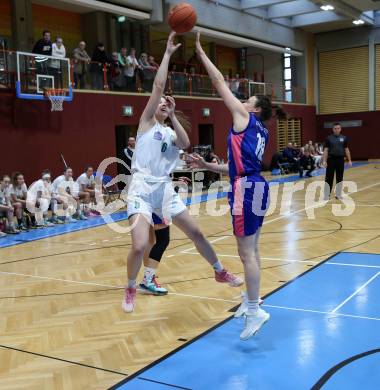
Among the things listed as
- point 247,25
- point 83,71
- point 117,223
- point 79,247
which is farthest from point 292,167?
point 79,247

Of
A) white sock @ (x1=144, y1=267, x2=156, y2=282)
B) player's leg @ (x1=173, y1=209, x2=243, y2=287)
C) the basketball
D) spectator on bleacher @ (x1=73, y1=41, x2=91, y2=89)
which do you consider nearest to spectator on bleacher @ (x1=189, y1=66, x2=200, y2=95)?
spectator on bleacher @ (x1=73, y1=41, x2=91, y2=89)

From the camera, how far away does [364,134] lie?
2730 centimetres

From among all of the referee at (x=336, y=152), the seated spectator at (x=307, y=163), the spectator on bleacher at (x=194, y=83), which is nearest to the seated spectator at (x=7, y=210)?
the referee at (x=336, y=152)

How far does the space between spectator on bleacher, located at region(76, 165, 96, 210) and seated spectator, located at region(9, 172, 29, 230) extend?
1.43 m

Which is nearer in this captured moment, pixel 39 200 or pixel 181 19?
pixel 181 19

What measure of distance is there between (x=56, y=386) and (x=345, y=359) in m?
1.96

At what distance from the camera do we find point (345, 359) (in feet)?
11.5

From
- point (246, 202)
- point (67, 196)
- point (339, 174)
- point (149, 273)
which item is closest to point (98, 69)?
point (67, 196)

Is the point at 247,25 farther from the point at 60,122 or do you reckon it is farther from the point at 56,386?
the point at 56,386

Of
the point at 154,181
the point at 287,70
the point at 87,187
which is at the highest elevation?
the point at 287,70

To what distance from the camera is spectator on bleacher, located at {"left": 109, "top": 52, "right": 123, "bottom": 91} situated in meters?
15.4

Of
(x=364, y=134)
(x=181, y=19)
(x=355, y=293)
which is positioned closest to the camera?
(x=181, y=19)

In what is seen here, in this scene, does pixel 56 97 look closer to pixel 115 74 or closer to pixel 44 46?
pixel 44 46

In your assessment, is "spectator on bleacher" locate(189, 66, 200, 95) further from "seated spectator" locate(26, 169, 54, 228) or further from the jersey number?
the jersey number
